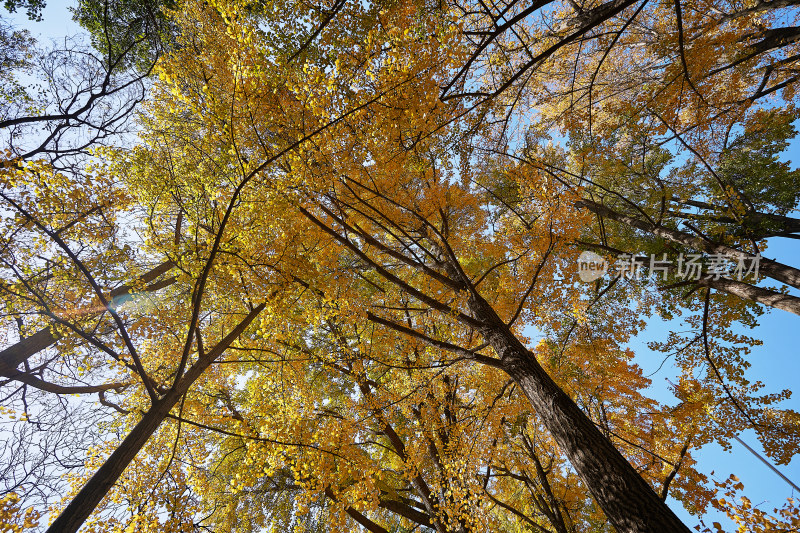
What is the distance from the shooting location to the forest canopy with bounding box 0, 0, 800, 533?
356 cm

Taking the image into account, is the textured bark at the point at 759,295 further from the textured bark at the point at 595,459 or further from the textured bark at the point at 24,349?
the textured bark at the point at 24,349

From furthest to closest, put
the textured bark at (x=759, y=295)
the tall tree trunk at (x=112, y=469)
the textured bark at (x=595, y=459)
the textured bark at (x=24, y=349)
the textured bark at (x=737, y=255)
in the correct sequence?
the textured bark at (x=737, y=255) → the textured bark at (x=759, y=295) → the textured bark at (x=24, y=349) → the tall tree trunk at (x=112, y=469) → the textured bark at (x=595, y=459)

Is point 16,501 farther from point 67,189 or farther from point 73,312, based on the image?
point 67,189

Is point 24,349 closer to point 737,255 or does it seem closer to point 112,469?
point 112,469

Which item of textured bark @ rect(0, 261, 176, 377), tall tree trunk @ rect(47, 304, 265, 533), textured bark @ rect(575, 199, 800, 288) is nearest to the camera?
tall tree trunk @ rect(47, 304, 265, 533)

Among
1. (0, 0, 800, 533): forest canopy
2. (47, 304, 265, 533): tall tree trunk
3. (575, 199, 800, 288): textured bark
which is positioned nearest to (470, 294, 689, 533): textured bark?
(0, 0, 800, 533): forest canopy

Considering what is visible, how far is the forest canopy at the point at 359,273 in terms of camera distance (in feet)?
11.7

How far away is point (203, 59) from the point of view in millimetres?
5023

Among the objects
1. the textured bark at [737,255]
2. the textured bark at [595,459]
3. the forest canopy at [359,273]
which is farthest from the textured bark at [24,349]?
the textured bark at [737,255]

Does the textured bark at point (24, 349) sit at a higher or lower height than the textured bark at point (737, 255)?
lower

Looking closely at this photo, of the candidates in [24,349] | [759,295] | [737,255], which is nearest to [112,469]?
[24,349]

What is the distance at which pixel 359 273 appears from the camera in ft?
20.8

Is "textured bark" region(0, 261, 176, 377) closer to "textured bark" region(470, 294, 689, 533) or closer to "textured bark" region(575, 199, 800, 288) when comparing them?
"textured bark" region(470, 294, 689, 533)

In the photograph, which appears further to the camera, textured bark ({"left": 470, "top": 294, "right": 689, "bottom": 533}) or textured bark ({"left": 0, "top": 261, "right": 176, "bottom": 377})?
textured bark ({"left": 0, "top": 261, "right": 176, "bottom": 377})
